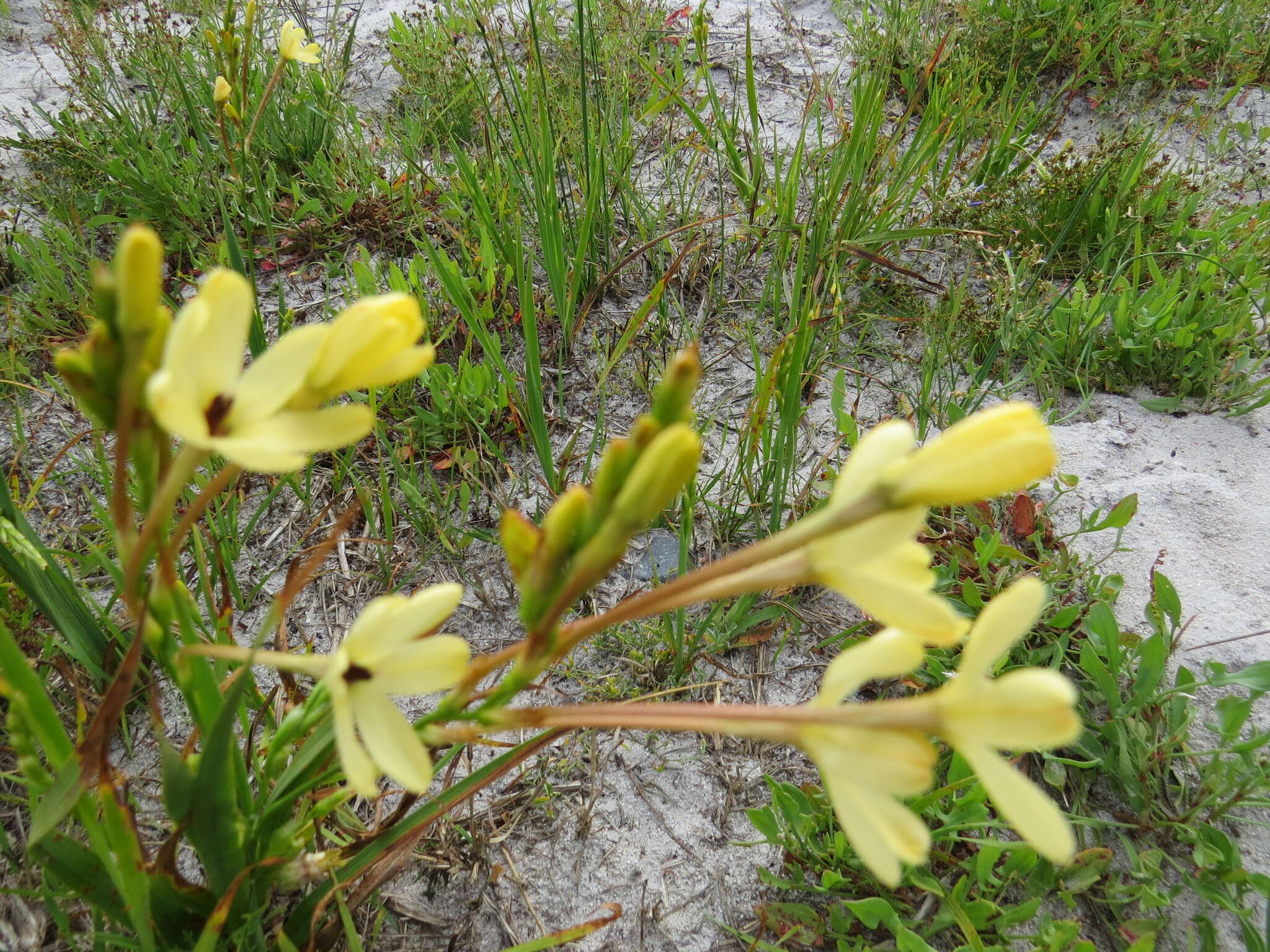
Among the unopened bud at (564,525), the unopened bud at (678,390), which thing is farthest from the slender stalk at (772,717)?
the unopened bud at (678,390)

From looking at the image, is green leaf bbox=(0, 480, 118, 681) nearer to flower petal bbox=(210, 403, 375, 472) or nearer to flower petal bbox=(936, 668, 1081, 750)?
flower petal bbox=(210, 403, 375, 472)

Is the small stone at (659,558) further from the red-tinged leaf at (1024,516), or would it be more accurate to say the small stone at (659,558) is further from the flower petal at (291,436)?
the flower petal at (291,436)

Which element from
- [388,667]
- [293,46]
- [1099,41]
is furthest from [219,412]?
[1099,41]

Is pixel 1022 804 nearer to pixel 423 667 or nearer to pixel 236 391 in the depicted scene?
pixel 423 667

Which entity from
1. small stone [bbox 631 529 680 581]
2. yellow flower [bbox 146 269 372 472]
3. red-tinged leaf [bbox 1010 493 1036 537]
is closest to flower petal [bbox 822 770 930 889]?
yellow flower [bbox 146 269 372 472]

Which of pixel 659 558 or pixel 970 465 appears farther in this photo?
pixel 659 558

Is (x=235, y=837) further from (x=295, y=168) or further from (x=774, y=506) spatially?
(x=295, y=168)

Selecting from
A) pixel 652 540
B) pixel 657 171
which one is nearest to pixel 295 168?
pixel 657 171
